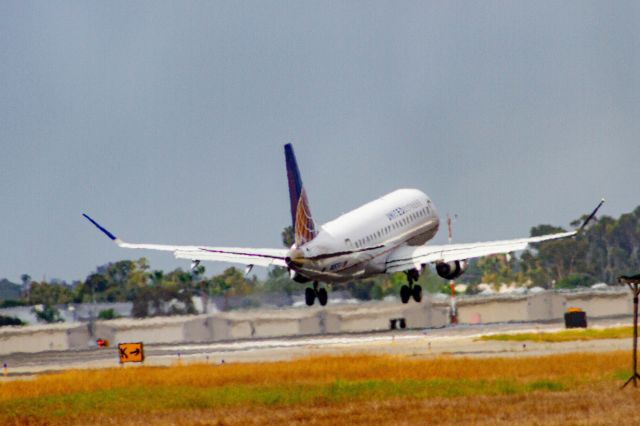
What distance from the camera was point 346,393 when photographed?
2195 inches

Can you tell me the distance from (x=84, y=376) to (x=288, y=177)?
688 inches

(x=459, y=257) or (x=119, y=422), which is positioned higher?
(x=459, y=257)

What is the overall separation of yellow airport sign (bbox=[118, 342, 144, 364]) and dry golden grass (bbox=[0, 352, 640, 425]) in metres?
9.30

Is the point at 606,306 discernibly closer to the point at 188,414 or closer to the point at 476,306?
the point at 476,306

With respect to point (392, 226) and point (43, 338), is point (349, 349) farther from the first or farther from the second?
point (43, 338)

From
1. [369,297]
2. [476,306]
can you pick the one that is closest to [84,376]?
[476,306]

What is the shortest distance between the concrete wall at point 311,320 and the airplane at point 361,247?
34.4 metres

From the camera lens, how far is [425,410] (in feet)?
156

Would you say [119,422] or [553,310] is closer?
[119,422]


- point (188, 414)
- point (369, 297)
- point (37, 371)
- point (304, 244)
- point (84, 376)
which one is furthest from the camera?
point (369, 297)

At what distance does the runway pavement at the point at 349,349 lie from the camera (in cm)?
8081

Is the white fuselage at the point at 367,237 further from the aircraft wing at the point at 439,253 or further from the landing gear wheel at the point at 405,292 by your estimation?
the landing gear wheel at the point at 405,292

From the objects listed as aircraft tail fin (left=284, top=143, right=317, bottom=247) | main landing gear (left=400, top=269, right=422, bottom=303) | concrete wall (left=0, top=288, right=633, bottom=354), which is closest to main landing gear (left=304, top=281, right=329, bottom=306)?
main landing gear (left=400, top=269, right=422, bottom=303)

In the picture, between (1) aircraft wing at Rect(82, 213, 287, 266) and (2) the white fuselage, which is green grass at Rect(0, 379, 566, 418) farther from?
(1) aircraft wing at Rect(82, 213, 287, 266)
